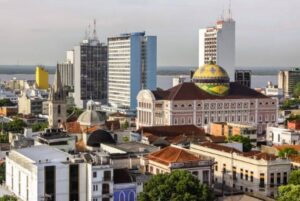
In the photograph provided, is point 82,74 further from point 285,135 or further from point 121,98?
point 285,135

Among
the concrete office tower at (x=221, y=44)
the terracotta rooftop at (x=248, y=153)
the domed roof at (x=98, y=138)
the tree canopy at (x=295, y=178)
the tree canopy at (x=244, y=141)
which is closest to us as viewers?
the tree canopy at (x=295, y=178)

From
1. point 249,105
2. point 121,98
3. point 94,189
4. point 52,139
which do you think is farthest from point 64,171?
point 121,98

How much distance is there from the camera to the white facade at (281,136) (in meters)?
90.1

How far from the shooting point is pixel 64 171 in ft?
183

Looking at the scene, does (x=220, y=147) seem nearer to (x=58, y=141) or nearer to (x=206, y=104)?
(x=58, y=141)

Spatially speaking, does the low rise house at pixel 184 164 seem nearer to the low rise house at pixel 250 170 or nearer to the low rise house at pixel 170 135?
the low rise house at pixel 250 170

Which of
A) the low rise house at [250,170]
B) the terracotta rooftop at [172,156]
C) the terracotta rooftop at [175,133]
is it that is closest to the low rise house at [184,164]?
the terracotta rooftop at [172,156]

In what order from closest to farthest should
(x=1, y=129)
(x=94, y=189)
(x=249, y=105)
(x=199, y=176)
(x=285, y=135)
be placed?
(x=94, y=189), (x=199, y=176), (x=285, y=135), (x=1, y=129), (x=249, y=105)

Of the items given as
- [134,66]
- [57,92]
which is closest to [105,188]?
[57,92]

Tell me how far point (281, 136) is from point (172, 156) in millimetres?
35106

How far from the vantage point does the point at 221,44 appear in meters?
181

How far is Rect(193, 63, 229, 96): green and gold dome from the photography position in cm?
11481

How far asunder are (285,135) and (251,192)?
3057cm

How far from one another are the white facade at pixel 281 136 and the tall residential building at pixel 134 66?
71.1 m
